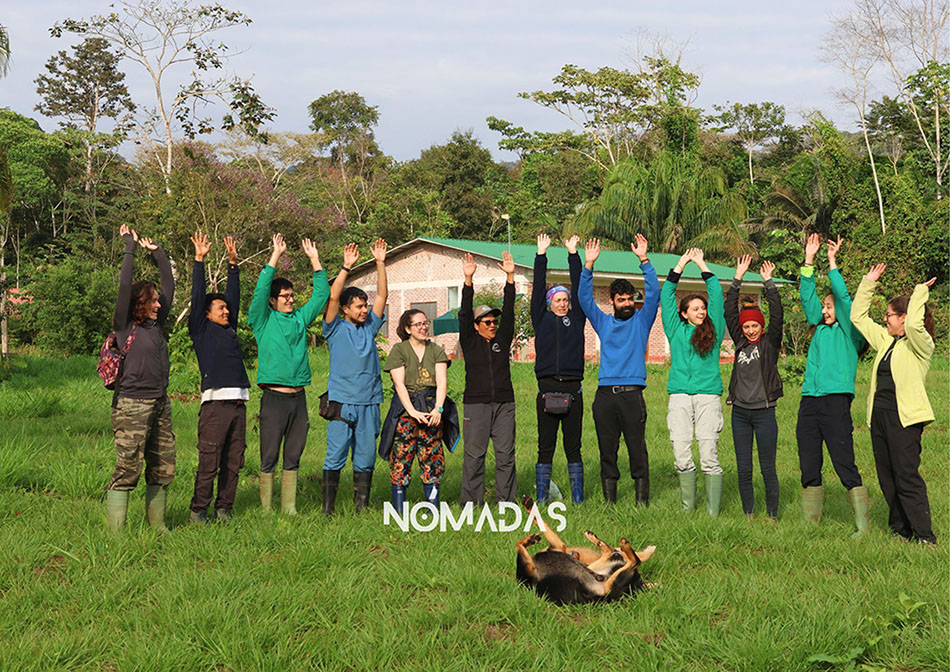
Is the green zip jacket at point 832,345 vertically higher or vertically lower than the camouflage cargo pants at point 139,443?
higher

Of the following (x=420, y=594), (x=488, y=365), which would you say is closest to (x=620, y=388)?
(x=488, y=365)

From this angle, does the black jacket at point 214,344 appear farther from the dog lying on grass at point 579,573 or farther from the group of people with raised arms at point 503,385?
the dog lying on grass at point 579,573

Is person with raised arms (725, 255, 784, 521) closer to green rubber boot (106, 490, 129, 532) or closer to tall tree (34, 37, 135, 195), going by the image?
green rubber boot (106, 490, 129, 532)

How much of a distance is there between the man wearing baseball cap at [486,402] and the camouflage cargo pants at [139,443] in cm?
244

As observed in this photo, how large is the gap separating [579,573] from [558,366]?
2.58 meters

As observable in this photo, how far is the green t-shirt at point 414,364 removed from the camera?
7016 millimetres

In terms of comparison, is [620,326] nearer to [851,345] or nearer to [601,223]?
[851,345]

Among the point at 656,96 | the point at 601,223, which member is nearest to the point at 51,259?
the point at 601,223

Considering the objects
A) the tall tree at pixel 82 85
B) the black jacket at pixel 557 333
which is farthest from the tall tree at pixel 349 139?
the black jacket at pixel 557 333

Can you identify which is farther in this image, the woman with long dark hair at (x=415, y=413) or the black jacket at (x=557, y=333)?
the black jacket at (x=557, y=333)

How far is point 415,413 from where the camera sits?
6844 millimetres

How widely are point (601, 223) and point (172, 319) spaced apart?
1767cm

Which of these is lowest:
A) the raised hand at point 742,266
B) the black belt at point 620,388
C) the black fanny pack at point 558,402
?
the black fanny pack at point 558,402

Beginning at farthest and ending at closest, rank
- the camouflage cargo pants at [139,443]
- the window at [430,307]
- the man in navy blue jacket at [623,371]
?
the window at [430,307], the man in navy blue jacket at [623,371], the camouflage cargo pants at [139,443]
